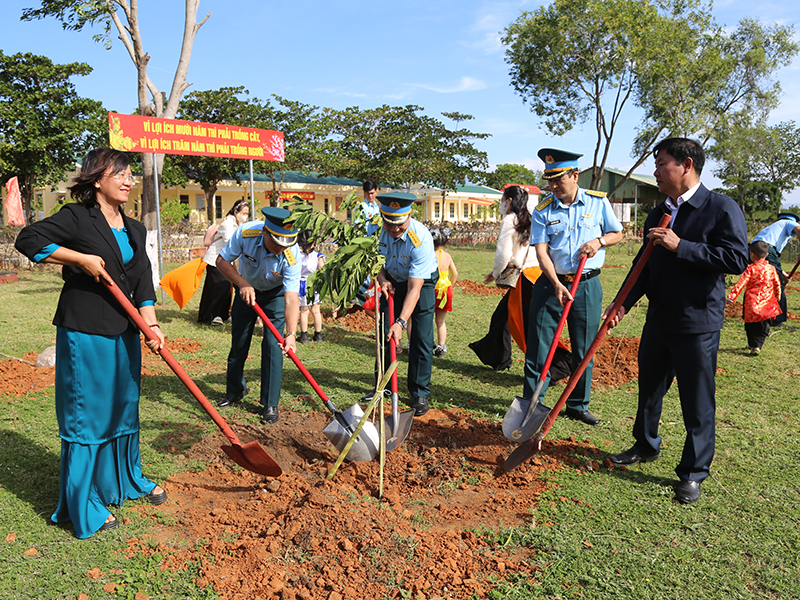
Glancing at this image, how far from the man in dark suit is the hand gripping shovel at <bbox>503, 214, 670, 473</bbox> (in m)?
0.15

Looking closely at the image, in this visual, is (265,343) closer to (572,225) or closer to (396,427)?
(396,427)

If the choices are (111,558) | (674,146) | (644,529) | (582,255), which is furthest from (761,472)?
(111,558)

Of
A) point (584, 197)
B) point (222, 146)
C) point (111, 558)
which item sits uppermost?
point (222, 146)

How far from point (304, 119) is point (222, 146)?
23409mm

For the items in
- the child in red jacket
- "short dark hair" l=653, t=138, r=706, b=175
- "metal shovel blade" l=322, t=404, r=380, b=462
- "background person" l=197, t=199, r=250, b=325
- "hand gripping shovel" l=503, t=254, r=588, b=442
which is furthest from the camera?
"background person" l=197, t=199, r=250, b=325

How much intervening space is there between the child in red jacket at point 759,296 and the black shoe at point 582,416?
3282 mm

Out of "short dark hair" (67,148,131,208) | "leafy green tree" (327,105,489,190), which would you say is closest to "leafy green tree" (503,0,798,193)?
"leafy green tree" (327,105,489,190)

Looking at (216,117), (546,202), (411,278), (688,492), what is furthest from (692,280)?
(216,117)

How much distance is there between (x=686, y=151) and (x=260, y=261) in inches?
124

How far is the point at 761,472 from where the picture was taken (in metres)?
3.75

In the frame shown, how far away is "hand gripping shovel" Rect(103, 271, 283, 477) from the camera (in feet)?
9.52

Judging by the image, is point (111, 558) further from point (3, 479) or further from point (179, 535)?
point (3, 479)

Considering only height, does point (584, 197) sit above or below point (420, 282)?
above

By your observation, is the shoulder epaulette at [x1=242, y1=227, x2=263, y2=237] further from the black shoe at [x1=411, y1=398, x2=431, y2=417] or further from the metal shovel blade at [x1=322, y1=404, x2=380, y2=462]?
the black shoe at [x1=411, y1=398, x2=431, y2=417]
